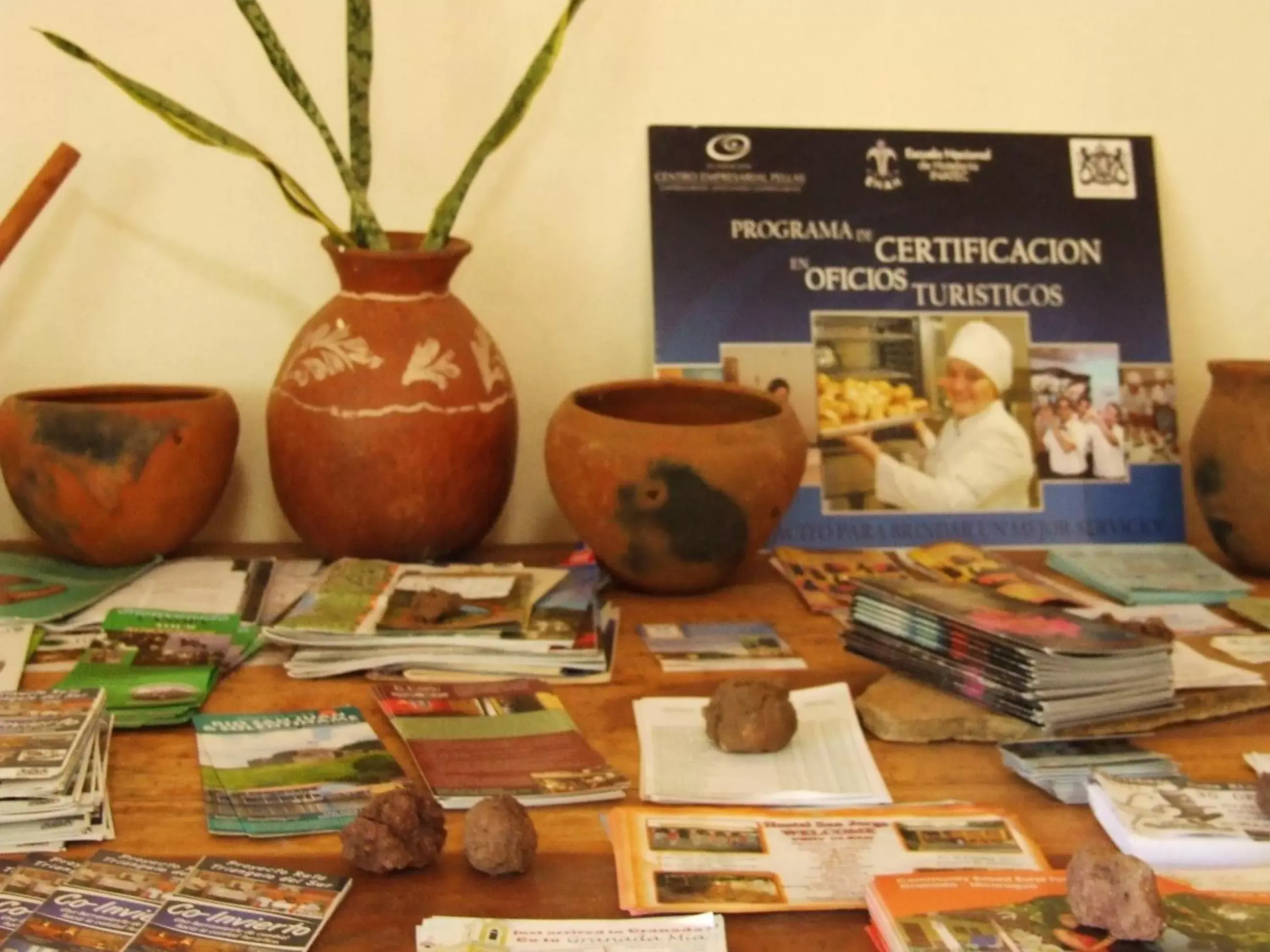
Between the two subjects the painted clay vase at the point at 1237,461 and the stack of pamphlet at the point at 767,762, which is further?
the painted clay vase at the point at 1237,461

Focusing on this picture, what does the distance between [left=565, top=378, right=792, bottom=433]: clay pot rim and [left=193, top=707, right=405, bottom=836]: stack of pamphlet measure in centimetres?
39

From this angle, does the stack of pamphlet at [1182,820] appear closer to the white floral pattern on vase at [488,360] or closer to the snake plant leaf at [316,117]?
the white floral pattern on vase at [488,360]

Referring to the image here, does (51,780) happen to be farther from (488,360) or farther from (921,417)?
(921,417)

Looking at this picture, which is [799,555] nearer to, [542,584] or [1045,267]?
[542,584]

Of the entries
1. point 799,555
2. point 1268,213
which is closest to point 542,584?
point 799,555

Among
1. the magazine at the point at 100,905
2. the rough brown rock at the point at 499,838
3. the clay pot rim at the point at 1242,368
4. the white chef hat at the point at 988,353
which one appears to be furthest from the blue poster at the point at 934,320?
the magazine at the point at 100,905

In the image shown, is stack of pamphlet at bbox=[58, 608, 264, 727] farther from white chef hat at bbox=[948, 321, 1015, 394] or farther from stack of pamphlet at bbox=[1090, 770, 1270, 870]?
white chef hat at bbox=[948, 321, 1015, 394]

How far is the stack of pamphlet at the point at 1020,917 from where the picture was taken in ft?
2.19

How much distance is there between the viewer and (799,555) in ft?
4.26

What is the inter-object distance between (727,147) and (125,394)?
0.69 m

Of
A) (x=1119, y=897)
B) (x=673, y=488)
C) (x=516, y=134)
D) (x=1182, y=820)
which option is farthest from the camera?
(x=516, y=134)

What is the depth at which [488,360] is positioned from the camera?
122 centimetres

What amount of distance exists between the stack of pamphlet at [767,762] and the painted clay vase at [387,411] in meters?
0.34

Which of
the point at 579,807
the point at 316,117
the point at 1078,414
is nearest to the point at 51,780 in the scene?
the point at 579,807
